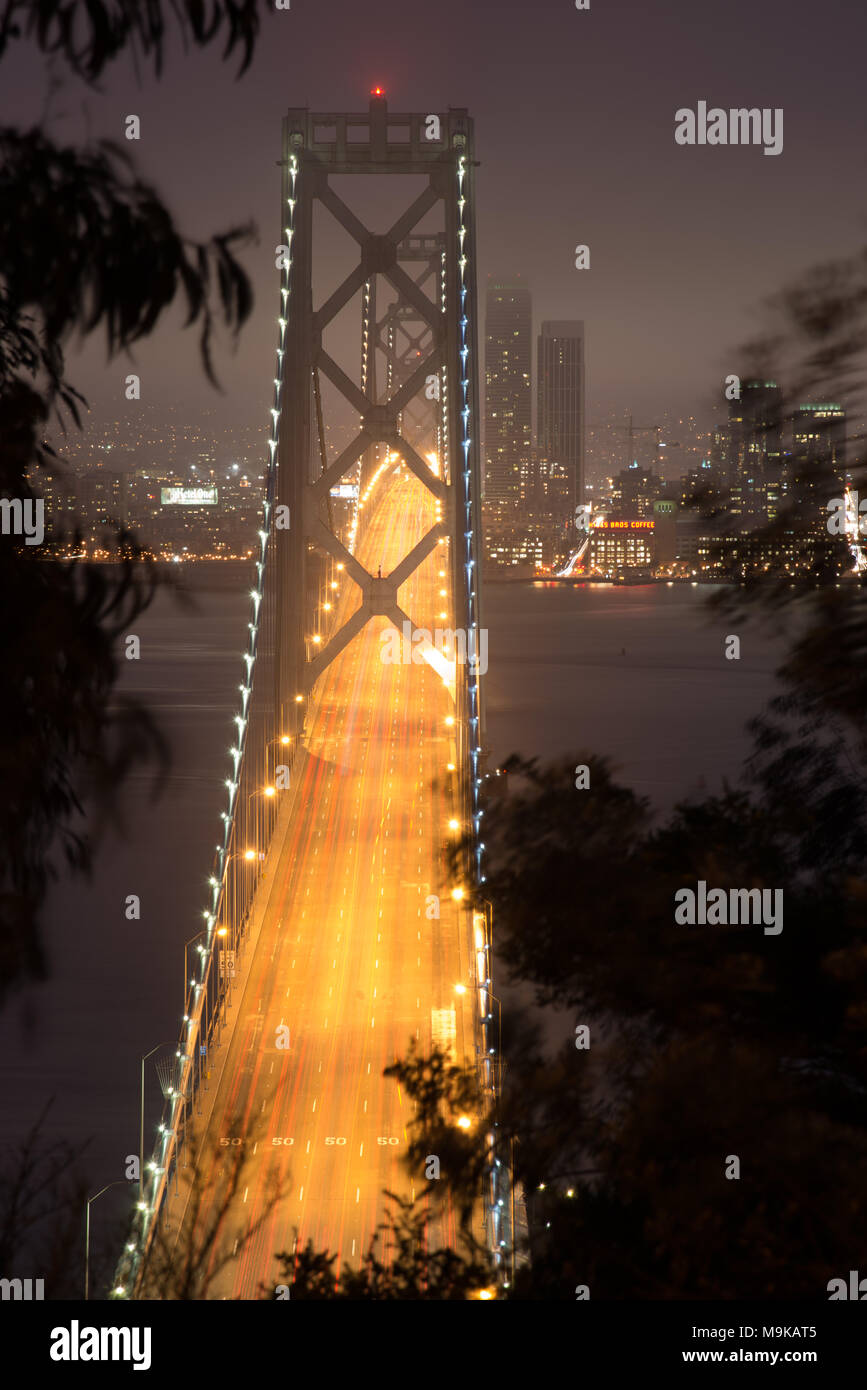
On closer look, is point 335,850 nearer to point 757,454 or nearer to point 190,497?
point 190,497

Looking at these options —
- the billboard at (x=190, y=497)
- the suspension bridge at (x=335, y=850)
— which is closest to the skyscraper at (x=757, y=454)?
the suspension bridge at (x=335, y=850)

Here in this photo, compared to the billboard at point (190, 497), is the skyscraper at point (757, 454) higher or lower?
lower

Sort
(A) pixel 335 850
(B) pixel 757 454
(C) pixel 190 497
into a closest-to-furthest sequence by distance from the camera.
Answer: (B) pixel 757 454 → (C) pixel 190 497 → (A) pixel 335 850

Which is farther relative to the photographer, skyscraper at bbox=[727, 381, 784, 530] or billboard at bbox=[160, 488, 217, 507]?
billboard at bbox=[160, 488, 217, 507]

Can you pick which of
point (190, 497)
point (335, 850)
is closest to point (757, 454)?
point (190, 497)

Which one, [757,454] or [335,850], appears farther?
[335,850]

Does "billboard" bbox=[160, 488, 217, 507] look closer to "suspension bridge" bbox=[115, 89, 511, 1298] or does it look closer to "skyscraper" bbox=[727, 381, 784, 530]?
"suspension bridge" bbox=[115, 89, 511, 1298]

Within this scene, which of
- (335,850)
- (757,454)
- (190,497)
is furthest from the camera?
(335,850)

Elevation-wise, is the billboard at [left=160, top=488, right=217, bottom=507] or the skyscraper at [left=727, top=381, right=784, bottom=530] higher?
the billboard at [left=160, top=488, right=217, bottom=507]

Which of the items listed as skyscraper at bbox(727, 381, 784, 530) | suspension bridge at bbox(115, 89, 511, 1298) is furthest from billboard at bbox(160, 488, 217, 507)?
skyscraper at bbox(727, 381, 784, 530)

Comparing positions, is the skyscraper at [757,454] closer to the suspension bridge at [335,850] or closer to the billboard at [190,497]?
the suspension bridge at [335,850]
